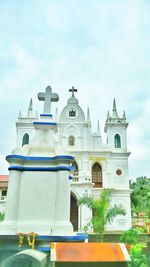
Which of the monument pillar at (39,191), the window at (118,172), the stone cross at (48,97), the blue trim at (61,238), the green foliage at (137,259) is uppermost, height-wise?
the window at (118,172)

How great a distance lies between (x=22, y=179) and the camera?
548 centimetres

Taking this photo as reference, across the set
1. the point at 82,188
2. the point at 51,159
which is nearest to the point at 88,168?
the point at 82,188

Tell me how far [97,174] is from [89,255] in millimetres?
22402

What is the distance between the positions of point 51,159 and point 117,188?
67.0 feet

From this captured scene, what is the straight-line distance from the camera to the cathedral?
23703 mm

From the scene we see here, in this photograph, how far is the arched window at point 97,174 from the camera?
25312 mm

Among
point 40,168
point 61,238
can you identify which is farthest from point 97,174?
point 61,238

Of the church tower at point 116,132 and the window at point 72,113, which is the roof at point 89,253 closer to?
the church tower at point 116,132

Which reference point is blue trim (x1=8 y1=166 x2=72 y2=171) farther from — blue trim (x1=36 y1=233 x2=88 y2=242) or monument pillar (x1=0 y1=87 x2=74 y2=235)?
blue trim (x1=36 y1=233 x2=88 y2=242)

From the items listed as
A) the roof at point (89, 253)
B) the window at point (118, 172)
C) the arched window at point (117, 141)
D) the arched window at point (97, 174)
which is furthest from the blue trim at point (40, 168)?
the arched window at point (117, 141)

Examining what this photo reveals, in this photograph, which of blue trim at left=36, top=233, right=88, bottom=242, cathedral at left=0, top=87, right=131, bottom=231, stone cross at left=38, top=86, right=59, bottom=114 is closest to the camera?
blue trim at left=36, top=233, right=88, bottom=242

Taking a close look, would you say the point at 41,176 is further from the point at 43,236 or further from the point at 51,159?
the point at 43,236

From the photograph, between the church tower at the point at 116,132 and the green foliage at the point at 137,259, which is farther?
the church tower at the point at 116,132

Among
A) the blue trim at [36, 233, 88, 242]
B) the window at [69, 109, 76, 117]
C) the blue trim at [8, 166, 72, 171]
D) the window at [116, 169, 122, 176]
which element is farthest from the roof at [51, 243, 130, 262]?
the window at [69, 109, 76, 117]
